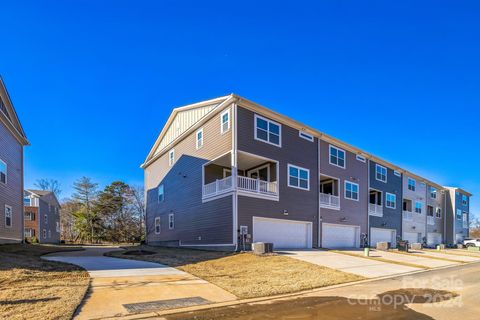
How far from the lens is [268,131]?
828 inches

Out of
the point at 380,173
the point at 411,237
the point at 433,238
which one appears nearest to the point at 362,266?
the point at 380,173

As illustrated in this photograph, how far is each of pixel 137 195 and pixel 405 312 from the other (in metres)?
52.5

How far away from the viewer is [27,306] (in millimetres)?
6848

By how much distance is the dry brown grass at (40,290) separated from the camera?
655cm

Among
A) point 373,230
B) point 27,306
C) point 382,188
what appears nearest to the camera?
point 27,306

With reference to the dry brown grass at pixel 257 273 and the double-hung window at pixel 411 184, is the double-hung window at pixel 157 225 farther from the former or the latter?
the double-hung window at pixel 411 184

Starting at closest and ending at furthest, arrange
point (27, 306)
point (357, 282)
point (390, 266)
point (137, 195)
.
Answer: point (27, 306), point (357, 282), point (390, 266), point (137, 195)

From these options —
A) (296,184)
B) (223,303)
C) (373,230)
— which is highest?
(296,184)

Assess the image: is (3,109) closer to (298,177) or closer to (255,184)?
(255,184)

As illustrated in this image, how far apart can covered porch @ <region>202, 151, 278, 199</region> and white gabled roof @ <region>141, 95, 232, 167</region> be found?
11.6 ft

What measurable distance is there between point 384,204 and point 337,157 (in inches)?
396

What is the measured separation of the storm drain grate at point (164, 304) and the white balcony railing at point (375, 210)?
82.5 feet

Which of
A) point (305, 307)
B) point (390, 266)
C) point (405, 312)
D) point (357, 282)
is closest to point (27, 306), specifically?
point (305, 307)

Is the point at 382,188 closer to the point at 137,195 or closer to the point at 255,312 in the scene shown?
the point at 255,312
